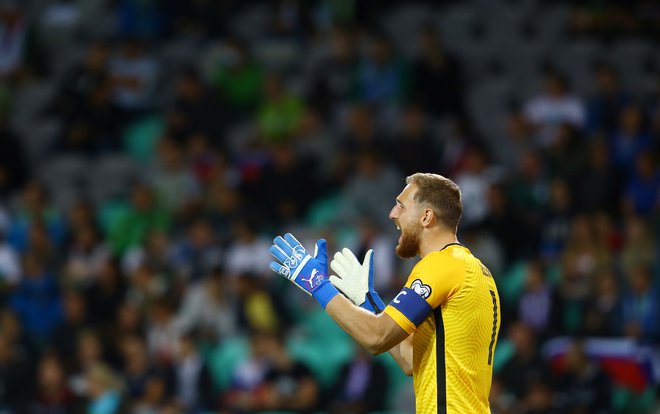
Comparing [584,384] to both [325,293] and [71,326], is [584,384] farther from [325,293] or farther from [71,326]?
[325,293]

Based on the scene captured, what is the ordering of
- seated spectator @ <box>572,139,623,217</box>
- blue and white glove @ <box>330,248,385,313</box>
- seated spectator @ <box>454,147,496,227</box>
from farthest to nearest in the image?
1. seated spectator @ <box>572,139,623,217</box>
2. seated spectator @ <box>454,147,496,227</box>
3. blue and white glove @ <box>330,248,385,313</box>

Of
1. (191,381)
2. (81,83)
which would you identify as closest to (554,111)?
(191,381)

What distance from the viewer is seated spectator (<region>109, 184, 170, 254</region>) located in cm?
1411

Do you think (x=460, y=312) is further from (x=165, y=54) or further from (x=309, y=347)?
(x=165, y=54)

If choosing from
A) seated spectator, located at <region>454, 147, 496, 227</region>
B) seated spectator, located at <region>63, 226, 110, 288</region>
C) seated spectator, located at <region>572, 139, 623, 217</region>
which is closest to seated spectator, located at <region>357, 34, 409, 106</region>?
seated spectator, located at <region>454, 147, 496, 227</region>

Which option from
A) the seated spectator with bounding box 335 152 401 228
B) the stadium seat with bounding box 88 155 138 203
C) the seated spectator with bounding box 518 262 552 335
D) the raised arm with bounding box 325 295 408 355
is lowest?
the raised arm with bounding box 325 295 408 355

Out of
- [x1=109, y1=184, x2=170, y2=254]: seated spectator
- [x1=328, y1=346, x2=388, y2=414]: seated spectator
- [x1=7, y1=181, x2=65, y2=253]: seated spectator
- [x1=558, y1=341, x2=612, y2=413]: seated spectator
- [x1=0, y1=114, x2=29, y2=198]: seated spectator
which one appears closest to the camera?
[x1=558, y1=341, x2=612, y2=413]: seated spectator

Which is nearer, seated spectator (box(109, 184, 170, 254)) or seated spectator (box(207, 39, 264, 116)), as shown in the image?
seated spectator (box(109, 184, 170, 254))

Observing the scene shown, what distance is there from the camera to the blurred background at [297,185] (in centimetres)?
1184

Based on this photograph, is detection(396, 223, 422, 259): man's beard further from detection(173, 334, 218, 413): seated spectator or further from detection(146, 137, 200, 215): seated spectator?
detection(146, 137, 200, 215): seated spectator

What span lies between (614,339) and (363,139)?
13.4 feet

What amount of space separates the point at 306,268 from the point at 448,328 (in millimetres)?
678

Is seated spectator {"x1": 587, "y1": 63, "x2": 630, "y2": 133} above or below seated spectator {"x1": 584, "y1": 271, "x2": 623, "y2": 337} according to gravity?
above

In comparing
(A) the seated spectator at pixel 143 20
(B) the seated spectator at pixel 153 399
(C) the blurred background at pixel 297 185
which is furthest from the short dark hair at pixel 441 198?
(A) the seated spectator at pixel 143 20
